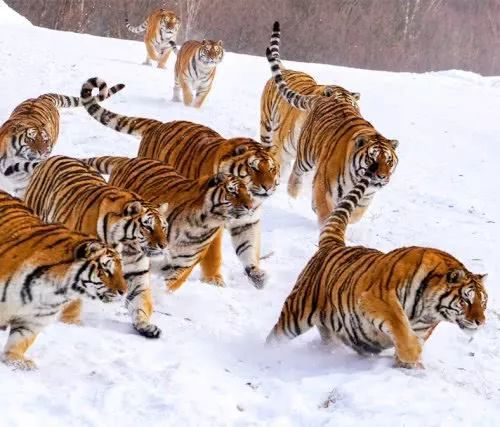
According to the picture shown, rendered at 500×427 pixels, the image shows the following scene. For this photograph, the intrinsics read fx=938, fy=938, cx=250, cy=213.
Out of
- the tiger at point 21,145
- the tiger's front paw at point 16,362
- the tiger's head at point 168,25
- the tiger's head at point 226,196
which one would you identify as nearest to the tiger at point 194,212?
the tiger's head at point 226,196

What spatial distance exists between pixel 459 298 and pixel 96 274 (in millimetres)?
1639

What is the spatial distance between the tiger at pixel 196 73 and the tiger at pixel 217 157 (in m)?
4.60

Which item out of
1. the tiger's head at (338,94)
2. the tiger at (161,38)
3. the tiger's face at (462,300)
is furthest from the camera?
the tiger at (161,38)

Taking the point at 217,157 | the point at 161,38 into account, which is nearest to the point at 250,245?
the point at 217,157

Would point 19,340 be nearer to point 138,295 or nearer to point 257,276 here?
point 138,295

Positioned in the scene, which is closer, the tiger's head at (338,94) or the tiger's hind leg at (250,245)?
the tiger's hind leg at (250,245)

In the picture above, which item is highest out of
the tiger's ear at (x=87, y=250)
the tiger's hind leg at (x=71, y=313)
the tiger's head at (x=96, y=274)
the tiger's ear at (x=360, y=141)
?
the tiger's ear at (x=360, y=141)

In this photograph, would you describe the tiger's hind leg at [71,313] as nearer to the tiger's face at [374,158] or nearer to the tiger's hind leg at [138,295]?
the tiger's hind leg at [138,295]

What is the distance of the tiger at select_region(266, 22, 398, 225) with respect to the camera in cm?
646

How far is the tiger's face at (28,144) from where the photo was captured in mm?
7148

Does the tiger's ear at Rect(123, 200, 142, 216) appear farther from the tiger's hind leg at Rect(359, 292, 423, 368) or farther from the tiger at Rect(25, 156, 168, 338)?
the tiger's hind leg at Rect(359, 292, 423, 368)

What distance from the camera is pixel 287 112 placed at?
8992 mm

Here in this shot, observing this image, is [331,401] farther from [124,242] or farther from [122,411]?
[124,242]

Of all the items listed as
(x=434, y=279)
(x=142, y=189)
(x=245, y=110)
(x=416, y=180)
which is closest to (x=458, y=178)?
(x=416, y=180)
